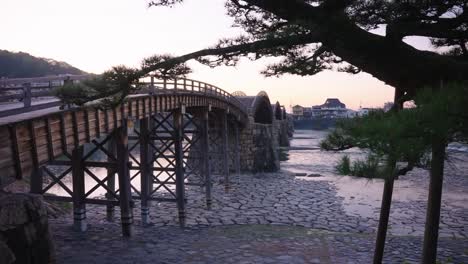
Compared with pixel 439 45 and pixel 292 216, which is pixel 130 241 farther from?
pixel 439 45

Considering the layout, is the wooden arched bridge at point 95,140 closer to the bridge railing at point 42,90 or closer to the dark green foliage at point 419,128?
the bridge railing at point 42,90

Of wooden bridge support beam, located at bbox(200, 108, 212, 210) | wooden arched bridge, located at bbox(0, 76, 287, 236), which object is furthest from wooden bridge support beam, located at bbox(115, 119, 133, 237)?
wooden bridge support beam, located at bbox(200, 108, 212, 210)

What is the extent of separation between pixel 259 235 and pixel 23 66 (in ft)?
269

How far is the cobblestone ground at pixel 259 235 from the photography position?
10062 millimetres

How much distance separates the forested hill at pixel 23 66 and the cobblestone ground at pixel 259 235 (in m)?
73.7

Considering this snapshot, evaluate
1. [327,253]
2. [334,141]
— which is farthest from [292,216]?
[334,141]

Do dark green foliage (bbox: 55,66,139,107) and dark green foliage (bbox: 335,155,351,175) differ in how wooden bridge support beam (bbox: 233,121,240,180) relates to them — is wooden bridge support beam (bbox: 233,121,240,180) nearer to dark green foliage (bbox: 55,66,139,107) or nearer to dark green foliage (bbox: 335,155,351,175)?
dark green foliage (bbox: 55,66,139,107)

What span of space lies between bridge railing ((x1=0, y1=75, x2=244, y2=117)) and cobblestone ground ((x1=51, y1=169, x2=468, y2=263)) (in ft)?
13.1

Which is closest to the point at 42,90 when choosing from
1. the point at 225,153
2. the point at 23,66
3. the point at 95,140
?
the point at 95,140

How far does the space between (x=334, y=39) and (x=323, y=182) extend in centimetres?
2001

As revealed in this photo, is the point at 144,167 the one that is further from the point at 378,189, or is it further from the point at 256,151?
the point at 256,151

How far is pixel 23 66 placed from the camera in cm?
7994

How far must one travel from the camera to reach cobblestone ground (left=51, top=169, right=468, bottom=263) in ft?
33.0

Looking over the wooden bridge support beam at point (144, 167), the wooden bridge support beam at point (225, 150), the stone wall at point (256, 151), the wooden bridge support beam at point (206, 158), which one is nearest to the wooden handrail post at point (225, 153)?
the wooden bridge support beam at point (225, 150)
